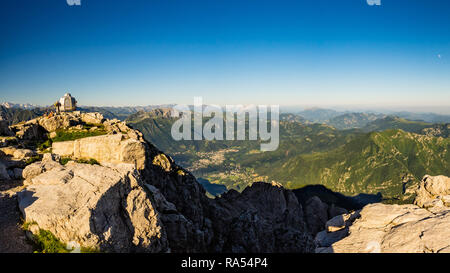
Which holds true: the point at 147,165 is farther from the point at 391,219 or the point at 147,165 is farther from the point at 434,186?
the point at 434,186

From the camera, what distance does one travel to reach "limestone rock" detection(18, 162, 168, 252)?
50.2 feet

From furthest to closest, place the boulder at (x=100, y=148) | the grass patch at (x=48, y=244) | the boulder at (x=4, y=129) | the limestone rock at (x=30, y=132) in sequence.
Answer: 1. the limestone rock at (x=30, y=132)
2. the boulder at (x=4, y=129)
3. the boulder at (x=100, y=148)
4. the grass patch at (x=48, y=244)

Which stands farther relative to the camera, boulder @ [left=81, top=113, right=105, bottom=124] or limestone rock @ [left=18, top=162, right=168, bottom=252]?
boulder @ [left=81, top=113, right=105, bottom=124]

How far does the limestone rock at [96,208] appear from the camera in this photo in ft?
50.2

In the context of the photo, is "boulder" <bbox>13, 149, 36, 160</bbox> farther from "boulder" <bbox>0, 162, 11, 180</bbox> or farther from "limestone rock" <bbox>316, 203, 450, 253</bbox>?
"limestone rock" <bbox>316, 203, 450, 253</bbox>

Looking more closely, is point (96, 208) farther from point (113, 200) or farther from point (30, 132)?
point (30, 132)

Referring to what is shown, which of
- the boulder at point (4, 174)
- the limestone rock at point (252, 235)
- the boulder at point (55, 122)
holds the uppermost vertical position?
the boulder at point (55, 122)

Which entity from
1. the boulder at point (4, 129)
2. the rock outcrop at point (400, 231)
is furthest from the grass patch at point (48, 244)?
the boulder at point (4, 129)

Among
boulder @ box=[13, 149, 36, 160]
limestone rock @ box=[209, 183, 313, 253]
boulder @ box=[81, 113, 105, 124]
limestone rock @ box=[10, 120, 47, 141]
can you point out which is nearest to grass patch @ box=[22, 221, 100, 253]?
boulder @ box=[13, 149, 36, 160]

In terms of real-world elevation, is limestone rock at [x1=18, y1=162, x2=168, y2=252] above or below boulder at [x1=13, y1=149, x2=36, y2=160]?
below

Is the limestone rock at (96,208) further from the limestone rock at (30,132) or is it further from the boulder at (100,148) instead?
the limestone rock at (30,132)
